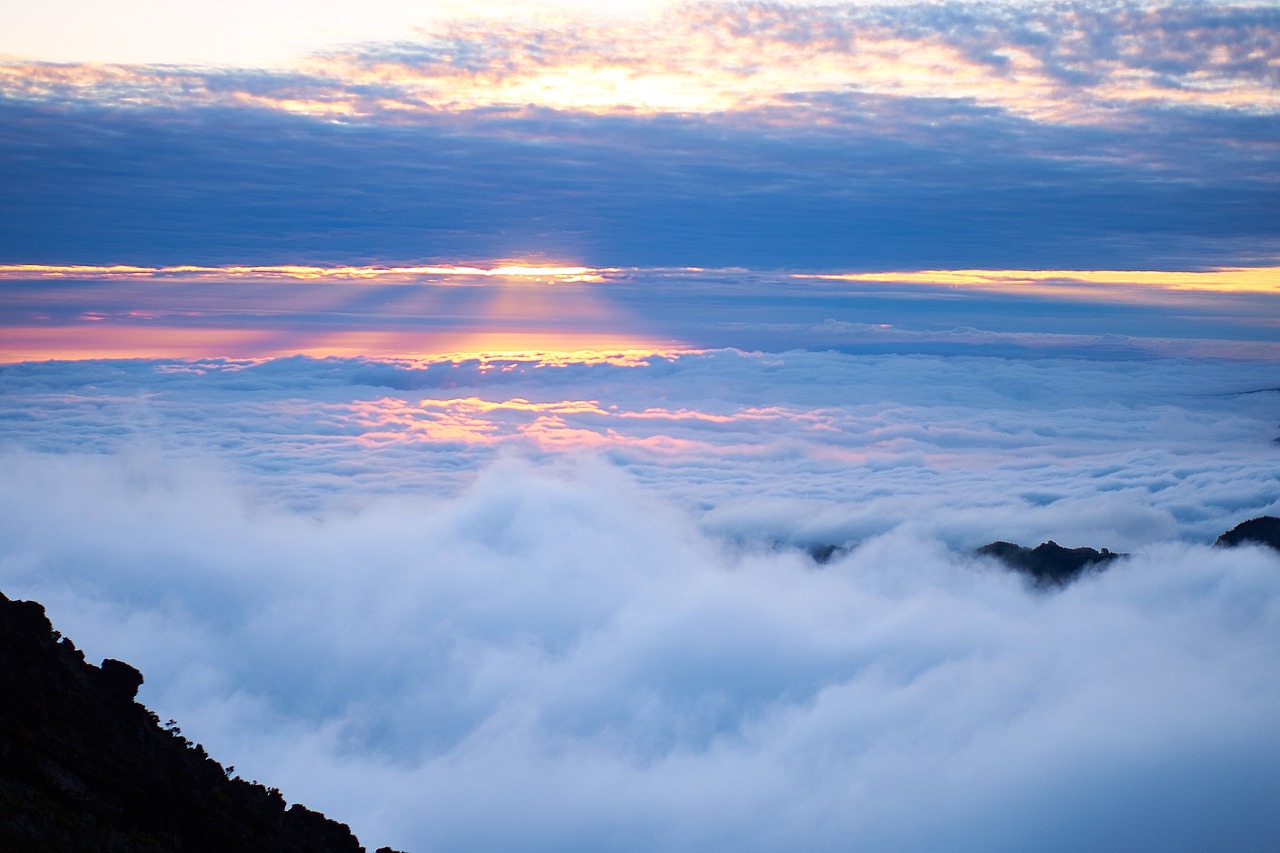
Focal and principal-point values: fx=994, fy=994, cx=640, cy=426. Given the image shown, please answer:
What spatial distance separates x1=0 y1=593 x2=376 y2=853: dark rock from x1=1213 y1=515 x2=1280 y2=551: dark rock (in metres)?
129

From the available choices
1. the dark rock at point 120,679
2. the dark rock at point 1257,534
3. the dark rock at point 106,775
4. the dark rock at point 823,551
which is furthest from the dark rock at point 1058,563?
the dark rock at point 120,679

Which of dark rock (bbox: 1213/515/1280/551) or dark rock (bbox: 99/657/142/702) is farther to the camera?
dark rock (bbox: 1213/515/1280/551)

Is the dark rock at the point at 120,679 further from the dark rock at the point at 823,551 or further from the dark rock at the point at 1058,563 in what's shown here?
the dark rock at the point at 823,551

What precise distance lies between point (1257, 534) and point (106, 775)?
135330 mm

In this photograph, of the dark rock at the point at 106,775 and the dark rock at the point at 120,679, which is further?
the dark rock at the point at 120,679

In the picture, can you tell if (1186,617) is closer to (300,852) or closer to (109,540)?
(300,852)

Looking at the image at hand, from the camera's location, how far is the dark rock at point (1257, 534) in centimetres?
12012

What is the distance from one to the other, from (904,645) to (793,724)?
2339cm

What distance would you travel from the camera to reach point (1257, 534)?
4806 inches

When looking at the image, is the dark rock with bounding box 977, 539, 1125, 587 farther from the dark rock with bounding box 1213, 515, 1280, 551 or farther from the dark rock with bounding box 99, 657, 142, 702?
the dark rock with bounding box 99, 657, 142, 702

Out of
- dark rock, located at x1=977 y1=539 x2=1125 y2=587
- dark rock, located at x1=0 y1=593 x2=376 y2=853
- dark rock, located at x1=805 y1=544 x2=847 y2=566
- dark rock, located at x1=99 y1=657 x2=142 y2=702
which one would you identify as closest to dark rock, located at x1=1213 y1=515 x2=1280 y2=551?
dark rock, located at x1=977 y1=539 x2=1125 y2=587

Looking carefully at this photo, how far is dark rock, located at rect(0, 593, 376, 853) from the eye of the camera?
15.1 metres

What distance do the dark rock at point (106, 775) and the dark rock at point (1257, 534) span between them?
425ft

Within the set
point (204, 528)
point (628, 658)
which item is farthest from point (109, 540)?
point (628, 658)
